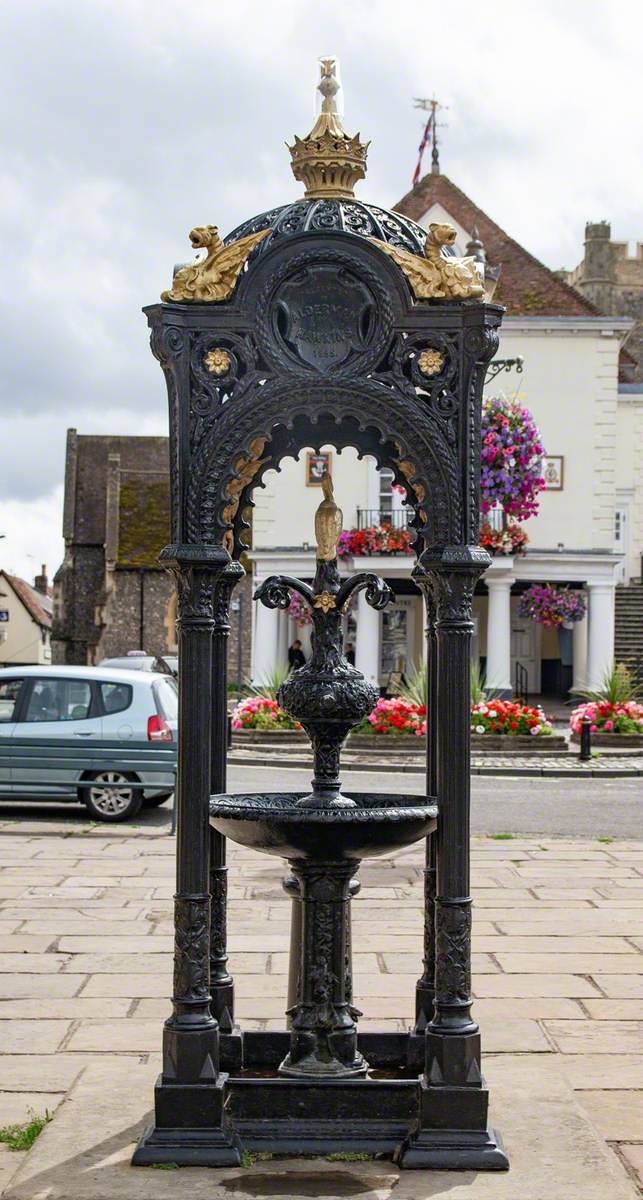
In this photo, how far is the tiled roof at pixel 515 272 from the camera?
3597 cm

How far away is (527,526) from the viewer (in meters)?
35.4

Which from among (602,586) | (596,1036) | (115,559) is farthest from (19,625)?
(596,1036)

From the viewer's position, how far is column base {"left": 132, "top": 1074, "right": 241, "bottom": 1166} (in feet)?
16.0

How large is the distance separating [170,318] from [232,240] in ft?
1.33

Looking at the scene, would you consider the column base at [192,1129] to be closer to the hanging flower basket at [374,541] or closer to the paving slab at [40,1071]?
the paving slab at [40,1071]

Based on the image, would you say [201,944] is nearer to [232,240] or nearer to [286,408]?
[286,408]

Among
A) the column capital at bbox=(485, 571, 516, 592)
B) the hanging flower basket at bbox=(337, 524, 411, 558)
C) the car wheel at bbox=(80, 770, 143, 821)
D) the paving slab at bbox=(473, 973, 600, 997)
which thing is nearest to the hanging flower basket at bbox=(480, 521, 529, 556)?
the column capital at bbox=(485, 571, 516, 592)

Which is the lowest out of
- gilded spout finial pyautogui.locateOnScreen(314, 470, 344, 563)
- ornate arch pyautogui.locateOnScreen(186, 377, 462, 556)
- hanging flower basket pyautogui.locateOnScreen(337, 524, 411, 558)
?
gilded spout finial pyautogui.locateOnScreen(314, 470, 344, 563)

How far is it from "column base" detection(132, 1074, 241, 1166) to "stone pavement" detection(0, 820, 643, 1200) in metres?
0.09

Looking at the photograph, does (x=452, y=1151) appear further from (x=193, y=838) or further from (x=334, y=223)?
(x=334, y=223)

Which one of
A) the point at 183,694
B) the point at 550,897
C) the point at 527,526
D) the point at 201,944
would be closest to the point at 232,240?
the point at 183,694

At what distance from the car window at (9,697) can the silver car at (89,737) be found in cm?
1

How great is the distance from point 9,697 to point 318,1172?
36.0 ft

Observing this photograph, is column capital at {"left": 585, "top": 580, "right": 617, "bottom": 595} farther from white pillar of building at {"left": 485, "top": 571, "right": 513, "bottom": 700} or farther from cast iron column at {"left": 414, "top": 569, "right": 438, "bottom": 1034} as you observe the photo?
cast iron column at {"left": 414, "top": 569, "right": 438, "bottom": 1034}
